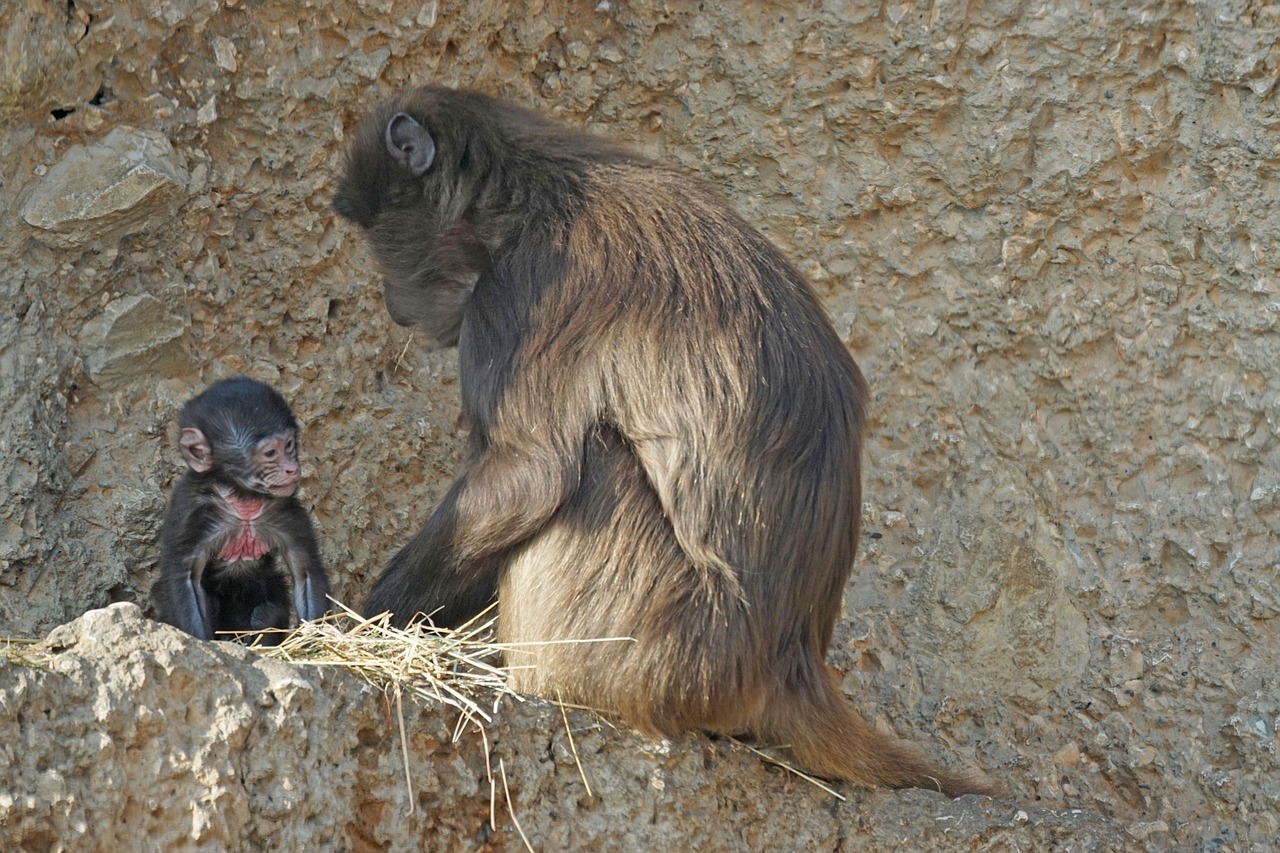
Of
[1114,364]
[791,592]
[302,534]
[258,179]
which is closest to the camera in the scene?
[791,592]

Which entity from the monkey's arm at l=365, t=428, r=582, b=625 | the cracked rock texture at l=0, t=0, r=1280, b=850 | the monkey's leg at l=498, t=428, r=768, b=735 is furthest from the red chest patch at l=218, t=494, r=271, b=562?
the monkey's leg at l=498, t=428, r=768, b=735

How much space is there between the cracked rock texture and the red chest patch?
78 centimetres

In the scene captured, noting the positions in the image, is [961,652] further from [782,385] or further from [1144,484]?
[782,385]

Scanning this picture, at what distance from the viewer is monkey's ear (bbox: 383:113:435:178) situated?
5438mm

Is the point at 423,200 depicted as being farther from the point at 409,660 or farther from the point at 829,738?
the point at 829,738

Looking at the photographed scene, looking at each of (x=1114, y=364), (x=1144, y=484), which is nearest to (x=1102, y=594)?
(x=1144, y=484)

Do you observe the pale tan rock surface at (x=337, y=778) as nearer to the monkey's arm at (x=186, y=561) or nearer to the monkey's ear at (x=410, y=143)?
the monkey's arm at (x=186, y=561)

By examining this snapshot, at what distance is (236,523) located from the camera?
207 inches

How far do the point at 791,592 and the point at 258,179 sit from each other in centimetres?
278

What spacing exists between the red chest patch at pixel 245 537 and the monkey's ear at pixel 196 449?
0.47 feet

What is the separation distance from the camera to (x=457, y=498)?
506cm

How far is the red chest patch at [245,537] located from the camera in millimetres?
5234

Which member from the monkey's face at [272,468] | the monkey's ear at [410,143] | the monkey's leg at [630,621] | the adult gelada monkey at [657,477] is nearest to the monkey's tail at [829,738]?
the adult gelada monkey at [657,477]

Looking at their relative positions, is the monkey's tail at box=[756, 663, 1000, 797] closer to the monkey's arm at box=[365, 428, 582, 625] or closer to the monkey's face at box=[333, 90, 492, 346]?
the monkey's arm at box=[365, 428, 582, 625]
